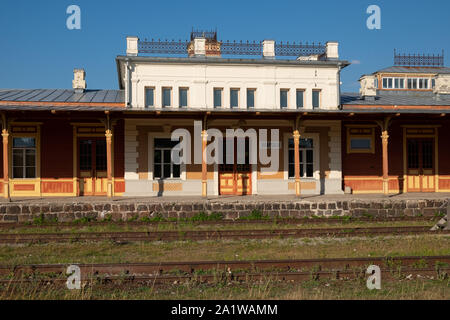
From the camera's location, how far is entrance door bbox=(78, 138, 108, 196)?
16641 mm

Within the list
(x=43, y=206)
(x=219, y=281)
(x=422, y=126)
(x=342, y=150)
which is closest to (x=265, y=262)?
(x=219, y=281)

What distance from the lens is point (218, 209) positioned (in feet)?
45.8

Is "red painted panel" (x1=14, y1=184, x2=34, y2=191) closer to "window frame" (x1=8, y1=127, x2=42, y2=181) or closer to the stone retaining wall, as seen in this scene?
"window frame" (x1=8, y1=127, x2=42, y2=181)

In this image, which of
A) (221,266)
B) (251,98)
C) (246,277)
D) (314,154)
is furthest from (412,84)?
(246,277)

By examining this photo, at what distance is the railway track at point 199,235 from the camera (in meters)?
10.1

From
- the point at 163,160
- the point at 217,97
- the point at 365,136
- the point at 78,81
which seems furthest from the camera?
the point at 78,81

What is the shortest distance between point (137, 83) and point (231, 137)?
4.70 metres

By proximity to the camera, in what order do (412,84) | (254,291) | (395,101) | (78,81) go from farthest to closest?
(412,84), (395,101), (78,81), (254,291)

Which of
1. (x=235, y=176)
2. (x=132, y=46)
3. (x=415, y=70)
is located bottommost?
(x=235, y=176)

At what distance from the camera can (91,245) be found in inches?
374

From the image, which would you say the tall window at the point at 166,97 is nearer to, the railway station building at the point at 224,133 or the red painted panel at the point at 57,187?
the railway station building at the point at 224,133

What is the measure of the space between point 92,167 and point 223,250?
31.9ft

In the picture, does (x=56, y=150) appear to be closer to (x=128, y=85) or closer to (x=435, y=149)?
(x=128, y=85)
